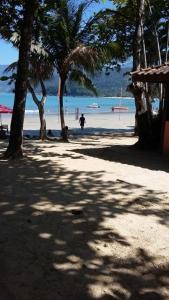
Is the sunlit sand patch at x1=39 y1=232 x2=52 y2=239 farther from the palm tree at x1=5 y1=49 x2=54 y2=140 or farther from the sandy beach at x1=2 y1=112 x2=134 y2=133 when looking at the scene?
the sandy beach at x1=2 y1=112 x2=134 y2=133

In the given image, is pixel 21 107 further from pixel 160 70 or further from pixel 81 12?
pixel 81 12

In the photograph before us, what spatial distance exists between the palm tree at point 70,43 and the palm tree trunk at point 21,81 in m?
8.54

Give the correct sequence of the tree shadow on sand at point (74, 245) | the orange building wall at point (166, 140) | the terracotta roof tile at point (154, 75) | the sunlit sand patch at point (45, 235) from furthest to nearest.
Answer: the orange building wall at point (166, 140) → the terracotta roof tile at point (154, 75) → the sunlit sand patch at point (45, 235) → the tree shadow on sand at point (74, 245)

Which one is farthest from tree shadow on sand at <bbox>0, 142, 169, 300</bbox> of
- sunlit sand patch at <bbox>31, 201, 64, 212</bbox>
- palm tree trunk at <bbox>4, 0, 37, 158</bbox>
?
palm tree trunk at <bbox>4, 0, 37, 158</bbox>

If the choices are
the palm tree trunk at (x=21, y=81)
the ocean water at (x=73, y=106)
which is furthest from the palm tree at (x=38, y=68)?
the ocean water at (x=73, y=106)

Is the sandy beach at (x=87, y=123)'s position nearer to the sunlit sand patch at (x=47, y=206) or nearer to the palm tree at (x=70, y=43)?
the palm tree at (x=70, y=43)

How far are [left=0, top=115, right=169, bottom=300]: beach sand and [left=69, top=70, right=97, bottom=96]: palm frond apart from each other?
13.6 meters

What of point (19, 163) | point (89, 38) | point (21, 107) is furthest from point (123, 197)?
point (89, 38)

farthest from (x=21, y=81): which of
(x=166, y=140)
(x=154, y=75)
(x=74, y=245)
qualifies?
(x=74, y=245)

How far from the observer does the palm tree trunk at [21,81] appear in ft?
38.1

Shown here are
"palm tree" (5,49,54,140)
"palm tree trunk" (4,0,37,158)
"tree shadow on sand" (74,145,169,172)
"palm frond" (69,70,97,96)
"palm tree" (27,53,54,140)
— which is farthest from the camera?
"palm frond" (69,70,97,96)

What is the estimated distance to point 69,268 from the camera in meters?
4.64

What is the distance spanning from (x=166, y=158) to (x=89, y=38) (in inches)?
415

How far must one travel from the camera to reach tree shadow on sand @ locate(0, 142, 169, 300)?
4.25 meters
